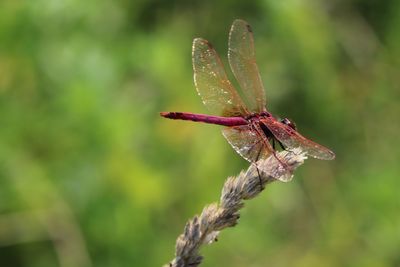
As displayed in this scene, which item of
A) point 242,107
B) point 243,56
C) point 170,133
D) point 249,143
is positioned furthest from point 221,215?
point 170,133

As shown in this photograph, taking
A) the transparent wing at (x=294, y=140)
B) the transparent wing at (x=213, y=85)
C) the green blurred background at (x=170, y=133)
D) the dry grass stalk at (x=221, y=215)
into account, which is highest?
the green blurred background at (x=170, y=133)

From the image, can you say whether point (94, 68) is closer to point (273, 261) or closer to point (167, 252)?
point (167, 252)

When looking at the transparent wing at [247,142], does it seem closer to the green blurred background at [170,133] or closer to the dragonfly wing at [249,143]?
the dragonfly wing at [249,143]

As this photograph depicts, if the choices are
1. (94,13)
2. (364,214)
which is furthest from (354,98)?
(94,13)

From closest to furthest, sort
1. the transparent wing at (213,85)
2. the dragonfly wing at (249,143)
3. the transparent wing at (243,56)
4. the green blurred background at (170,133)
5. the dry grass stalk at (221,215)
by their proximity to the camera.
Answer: the dry grass stalk at (221,215)
the dragonfly wing at (249,143)
the transparent wing at (213,85)
the transparent wing at (243,56)
the green blurred background at (170,133)

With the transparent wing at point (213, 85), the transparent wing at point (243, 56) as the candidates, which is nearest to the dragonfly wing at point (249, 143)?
the transparent wing at point (213, 85)

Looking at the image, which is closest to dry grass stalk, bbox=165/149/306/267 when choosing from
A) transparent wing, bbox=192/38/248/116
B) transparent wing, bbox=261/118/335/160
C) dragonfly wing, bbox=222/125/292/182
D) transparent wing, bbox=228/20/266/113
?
dragonfly wing, bbox=222/125/292/182
